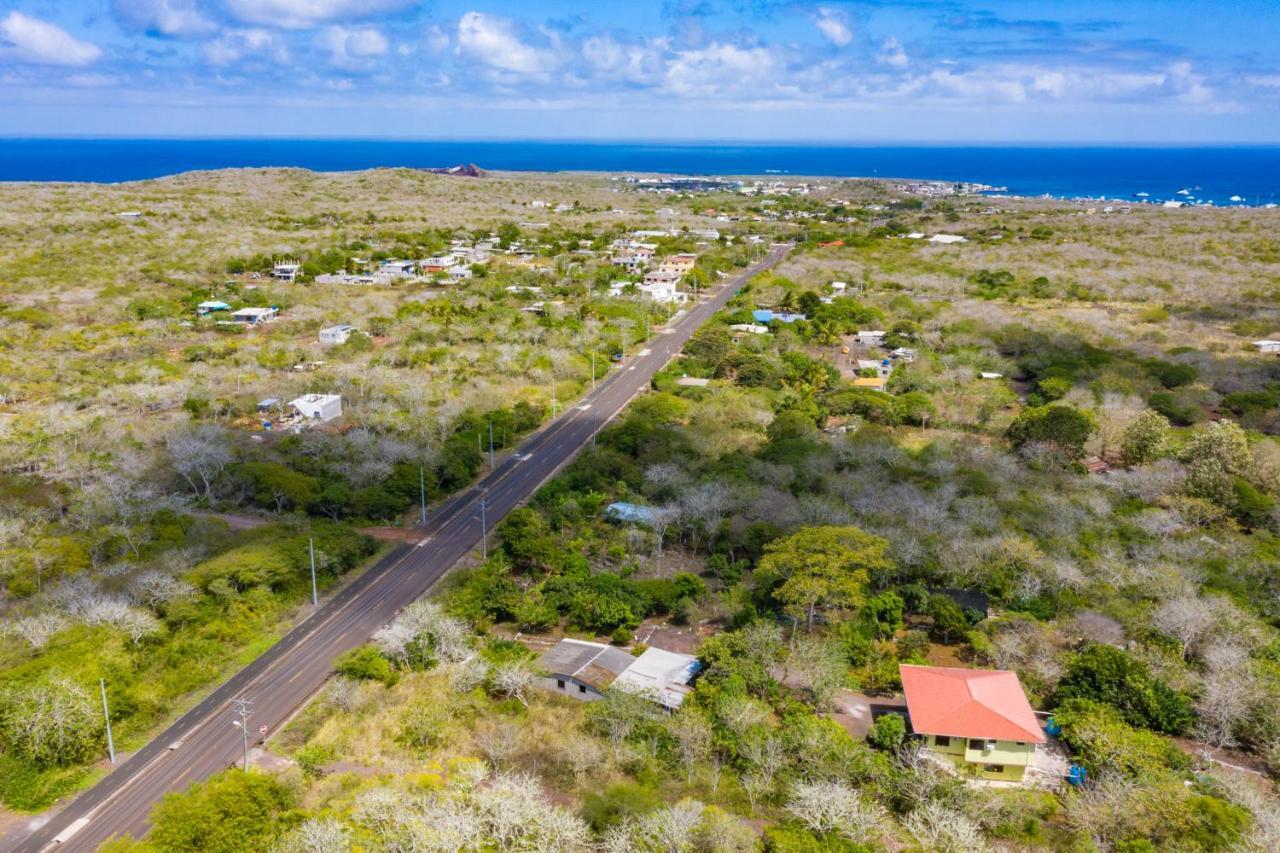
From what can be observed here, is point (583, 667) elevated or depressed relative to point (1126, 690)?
depressed

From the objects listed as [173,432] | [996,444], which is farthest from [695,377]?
[173,432]

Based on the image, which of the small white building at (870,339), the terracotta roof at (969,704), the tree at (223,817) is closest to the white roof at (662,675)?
the terracotta roof at (969,704)

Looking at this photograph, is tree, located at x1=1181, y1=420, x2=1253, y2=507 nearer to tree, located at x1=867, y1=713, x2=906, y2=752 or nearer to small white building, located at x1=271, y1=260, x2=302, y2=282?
tree, located at x1=867, y1=713, x2=906, y2=752

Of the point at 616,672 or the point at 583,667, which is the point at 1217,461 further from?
the point at 583,667

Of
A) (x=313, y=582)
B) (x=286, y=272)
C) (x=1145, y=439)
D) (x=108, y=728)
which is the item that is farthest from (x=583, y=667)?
(x=286, y=272)

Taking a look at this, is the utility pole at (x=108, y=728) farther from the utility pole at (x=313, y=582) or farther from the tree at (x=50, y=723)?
the utility pole at (x=313, y=582)

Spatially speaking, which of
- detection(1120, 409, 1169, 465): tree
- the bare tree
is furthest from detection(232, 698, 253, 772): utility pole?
detection(1120, 409, 1169, 465): tree
